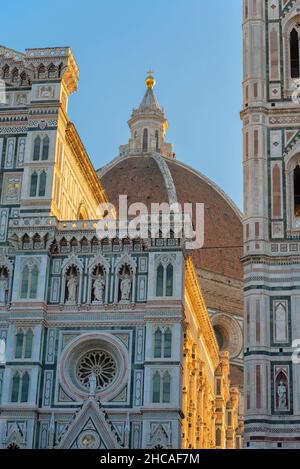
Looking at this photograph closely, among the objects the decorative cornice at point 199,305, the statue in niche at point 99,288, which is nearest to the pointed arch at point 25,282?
the statue in niche at point 99,288

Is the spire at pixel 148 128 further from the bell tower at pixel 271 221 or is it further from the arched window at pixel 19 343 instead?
the arched window at pixel 19 343

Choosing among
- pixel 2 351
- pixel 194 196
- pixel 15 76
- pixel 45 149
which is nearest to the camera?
pixel 2 351

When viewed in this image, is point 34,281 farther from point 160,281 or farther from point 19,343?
point 160,281

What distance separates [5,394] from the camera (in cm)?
3200

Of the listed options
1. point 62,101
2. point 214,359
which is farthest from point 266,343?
point 214,359

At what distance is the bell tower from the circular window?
4.02 m

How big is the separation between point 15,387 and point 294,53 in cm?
1440

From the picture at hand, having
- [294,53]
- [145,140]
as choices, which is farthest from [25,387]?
[145,140]

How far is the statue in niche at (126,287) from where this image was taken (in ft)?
108

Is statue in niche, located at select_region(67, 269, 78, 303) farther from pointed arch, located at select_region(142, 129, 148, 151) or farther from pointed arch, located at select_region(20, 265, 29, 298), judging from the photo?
pointed arch, located at select_region(142, 129, 148, 151)

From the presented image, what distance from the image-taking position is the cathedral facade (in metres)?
31.6

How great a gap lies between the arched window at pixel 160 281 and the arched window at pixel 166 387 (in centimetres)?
262

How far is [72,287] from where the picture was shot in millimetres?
33344

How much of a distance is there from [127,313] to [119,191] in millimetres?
39001
